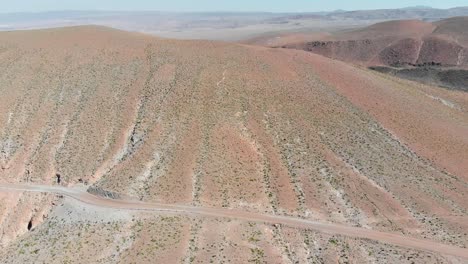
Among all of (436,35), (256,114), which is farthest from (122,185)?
(436,35)

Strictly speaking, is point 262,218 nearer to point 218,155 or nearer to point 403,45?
point 218,155

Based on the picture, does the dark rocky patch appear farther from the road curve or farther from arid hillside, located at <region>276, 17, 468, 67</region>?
the road curve

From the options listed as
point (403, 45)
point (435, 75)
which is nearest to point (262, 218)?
point (435, 75)

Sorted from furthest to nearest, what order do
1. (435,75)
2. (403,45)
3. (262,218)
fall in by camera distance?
1. (403,45)
2. (435,75)
3. (262,218)

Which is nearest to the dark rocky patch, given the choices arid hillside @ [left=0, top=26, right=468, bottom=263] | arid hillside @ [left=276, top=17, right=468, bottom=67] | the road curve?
arid hillside @ [left=276, top=17, right=468, bottom=67]

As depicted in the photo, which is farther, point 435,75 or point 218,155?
point 435,75

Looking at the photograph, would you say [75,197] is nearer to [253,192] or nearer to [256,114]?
[253,192]
